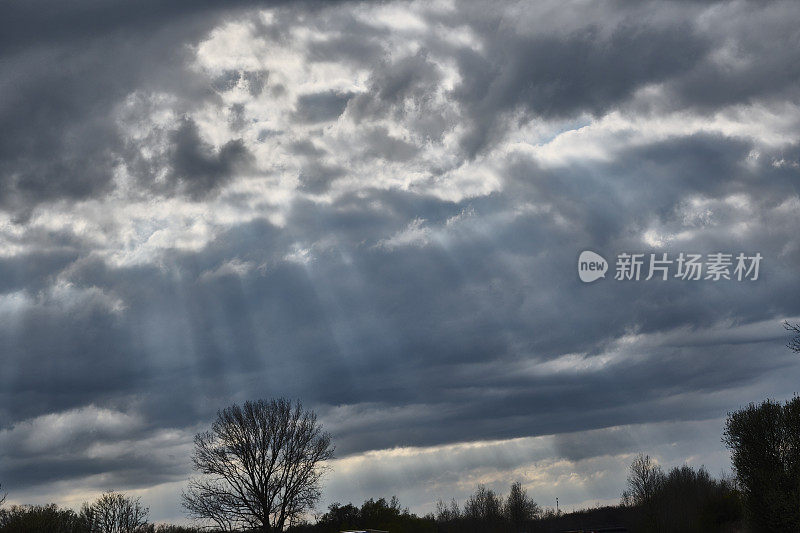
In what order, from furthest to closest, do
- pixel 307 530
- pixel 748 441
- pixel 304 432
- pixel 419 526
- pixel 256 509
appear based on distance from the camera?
pixel 419 526 → pixel 307 530 → pixel 304 432 → pixel 256 509 → pixel 748 441

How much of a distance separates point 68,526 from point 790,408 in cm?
6293

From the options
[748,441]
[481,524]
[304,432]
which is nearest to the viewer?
[748,441]

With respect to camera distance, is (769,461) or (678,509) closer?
(769,461)

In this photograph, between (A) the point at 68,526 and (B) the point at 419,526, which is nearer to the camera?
(A) the point at 68,526

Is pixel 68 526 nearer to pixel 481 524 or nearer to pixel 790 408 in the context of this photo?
pixel 790 408

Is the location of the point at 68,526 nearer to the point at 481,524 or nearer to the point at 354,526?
the point at 354,526

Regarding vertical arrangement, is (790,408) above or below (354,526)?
above

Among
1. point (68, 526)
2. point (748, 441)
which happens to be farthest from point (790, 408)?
point (68, 526)

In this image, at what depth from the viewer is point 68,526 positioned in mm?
68750

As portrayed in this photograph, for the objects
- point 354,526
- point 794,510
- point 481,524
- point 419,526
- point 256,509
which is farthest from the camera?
point 481,524

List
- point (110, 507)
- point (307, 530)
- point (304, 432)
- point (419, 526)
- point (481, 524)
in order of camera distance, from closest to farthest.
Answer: point (304, 432) < point (110, 507) < point (307, 530) < point (419, 526) < point (481, 524)

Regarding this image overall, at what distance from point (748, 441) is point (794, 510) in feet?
22.4

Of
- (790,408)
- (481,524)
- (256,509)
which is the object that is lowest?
(481,524)

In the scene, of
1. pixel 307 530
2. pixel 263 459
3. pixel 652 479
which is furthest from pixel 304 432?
pixel 652 479
